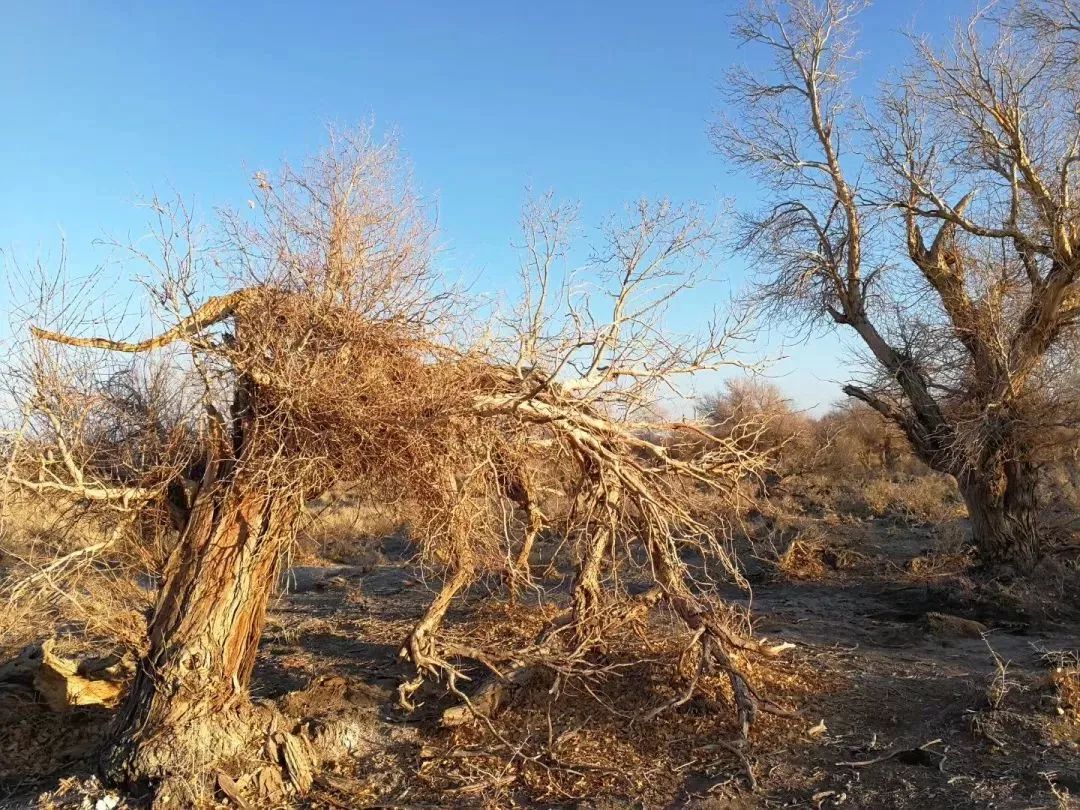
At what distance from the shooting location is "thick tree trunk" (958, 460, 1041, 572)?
416 inches

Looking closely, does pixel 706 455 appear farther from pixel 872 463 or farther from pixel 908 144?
pixel 872 463

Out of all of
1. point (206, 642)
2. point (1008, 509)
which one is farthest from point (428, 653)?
point (1008, 509)

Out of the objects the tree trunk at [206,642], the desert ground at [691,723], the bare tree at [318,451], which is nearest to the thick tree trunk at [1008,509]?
the desert ground at [691,723]

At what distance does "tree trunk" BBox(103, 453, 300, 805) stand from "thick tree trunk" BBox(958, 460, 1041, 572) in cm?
898

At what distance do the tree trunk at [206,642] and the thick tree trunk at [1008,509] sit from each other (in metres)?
8.98

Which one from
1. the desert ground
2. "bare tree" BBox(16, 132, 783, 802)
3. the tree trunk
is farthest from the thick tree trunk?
the tree trunk

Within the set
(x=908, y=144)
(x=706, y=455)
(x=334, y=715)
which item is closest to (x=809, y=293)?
(x=908, y=144)

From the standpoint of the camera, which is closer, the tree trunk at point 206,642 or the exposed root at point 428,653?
the tree trunk at point 206,642

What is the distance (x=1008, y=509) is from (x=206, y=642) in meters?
9.88

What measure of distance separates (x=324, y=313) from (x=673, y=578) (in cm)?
352

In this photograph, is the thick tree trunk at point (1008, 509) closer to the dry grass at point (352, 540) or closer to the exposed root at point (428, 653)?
the exposed root at point (428, 653)

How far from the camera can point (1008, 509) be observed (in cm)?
1067

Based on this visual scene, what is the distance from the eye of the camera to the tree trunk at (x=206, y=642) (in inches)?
208

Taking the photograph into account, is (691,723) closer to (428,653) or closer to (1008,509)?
(428,653)
